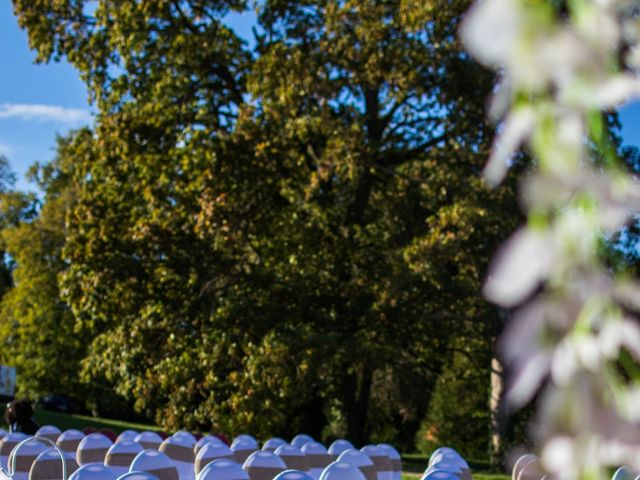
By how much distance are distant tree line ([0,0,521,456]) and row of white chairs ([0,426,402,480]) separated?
21.4ft

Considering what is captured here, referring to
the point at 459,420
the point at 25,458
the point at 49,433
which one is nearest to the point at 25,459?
the point at 25,458

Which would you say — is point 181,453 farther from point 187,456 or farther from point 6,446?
point 6,446

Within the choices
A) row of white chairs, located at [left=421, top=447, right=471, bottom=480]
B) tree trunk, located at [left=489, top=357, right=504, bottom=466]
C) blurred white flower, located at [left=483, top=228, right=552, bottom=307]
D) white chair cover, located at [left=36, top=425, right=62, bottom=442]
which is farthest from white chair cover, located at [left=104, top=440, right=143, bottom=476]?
tree trunk, located at [left=489, top=357, right=504, bottom=466]

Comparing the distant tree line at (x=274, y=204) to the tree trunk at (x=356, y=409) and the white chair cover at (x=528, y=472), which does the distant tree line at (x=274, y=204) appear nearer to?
the tree trunk at (x=356, y=409)

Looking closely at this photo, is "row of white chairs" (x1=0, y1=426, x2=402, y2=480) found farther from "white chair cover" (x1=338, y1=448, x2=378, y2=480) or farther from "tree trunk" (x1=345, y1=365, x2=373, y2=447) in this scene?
"tree trunk" (x1=345, y1=365, x2=373, y2=447)

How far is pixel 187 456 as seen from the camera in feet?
27.9

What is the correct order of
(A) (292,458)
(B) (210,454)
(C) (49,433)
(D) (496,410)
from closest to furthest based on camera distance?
(B) (210,454)
(A) (292,458)
(C) (49,433)
(D) (496,410)

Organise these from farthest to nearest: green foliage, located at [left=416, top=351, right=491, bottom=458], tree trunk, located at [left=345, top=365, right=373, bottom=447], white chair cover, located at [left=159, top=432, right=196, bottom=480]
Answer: green foliage, located at [left=416, top=351, right=491, bottom=458] → tree trunk, located at [left=345, top=365, right=373, bottom=447] → white chair cover, located at [left=159, top=432, right=196, bottom=480]

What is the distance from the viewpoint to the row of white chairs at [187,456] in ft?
22.8

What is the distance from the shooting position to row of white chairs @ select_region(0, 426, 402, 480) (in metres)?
6.94

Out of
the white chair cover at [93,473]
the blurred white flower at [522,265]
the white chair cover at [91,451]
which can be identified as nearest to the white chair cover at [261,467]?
the white chair cover at [93,473]

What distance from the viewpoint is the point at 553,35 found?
804 mm

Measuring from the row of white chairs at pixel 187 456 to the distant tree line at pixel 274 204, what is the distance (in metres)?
6.53

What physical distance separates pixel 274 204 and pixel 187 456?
34.0 ft
